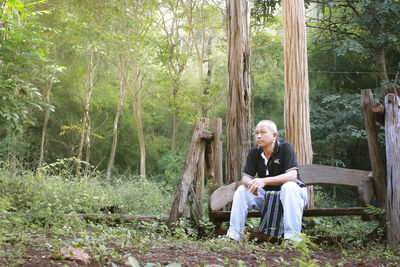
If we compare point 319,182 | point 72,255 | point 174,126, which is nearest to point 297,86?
point 319,182

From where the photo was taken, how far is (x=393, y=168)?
4.28 meters

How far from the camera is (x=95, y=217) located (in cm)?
590

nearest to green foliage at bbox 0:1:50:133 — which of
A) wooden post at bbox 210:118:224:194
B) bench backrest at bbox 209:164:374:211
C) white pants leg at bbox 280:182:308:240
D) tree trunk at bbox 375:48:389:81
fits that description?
wooden post at bbox 210:118:224:194

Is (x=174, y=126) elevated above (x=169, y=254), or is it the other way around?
(x=174, y=126)

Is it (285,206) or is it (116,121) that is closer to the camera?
(285,206)

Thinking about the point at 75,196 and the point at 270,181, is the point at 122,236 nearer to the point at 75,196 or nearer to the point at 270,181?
the point at 270,181

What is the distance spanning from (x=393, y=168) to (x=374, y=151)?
0.46 m

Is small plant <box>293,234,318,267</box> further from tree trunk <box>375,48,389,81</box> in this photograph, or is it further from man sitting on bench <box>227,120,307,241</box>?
tree trunk <box>375,48,389,81</box>

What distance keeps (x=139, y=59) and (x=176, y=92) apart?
197 centimetres

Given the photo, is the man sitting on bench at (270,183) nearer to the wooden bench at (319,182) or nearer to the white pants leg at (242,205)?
the white pants leg at (242,205)

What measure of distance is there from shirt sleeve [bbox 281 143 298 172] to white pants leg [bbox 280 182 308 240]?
0.57 feet

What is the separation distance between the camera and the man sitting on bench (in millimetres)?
4262

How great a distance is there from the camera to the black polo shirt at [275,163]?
14.8ft

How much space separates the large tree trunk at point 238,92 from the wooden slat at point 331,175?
1.60 meters
